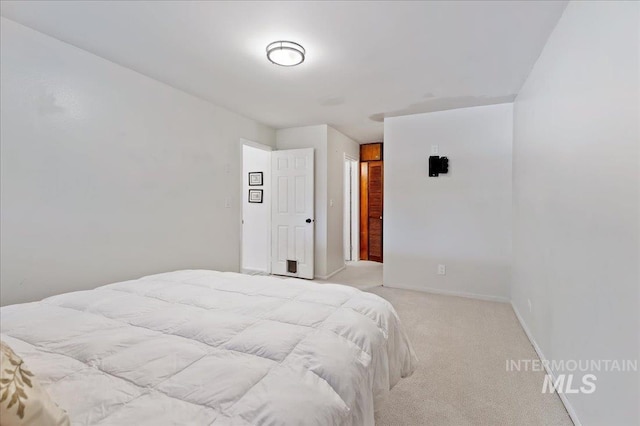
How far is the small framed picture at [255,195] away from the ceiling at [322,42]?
6.25ft

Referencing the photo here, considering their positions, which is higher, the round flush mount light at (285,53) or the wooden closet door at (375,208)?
the round flush mount light at (285,53)

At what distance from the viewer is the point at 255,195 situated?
5.15 metres

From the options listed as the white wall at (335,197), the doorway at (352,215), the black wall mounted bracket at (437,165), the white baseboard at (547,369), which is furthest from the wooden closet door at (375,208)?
the white baseboard at (547,369)

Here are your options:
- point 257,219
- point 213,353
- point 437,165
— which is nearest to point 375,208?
point 437,165

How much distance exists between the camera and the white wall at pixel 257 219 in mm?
4945

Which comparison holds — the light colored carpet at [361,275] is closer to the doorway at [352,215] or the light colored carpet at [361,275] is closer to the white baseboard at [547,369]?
the doorway at [352,215]

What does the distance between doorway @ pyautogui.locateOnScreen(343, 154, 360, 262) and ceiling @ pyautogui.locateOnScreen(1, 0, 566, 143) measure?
2.71 metres

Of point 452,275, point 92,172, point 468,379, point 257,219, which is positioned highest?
point 92,172

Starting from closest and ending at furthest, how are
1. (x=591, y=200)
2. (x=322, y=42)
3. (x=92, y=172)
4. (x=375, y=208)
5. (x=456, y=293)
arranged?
1. (x=591, y=200)
2. (x=322, y=42)
3. (x=92, y=172)
4. (x=456, y=293)
5. (x=375, y=208)

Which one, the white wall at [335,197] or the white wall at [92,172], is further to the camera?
the white wall at [335,197]

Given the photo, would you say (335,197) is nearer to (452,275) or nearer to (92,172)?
(452,275)

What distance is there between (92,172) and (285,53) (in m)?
1.87

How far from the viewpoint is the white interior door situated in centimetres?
457

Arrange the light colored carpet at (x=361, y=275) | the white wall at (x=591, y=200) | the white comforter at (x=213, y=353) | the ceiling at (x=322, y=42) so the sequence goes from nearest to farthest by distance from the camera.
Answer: the white comforter at (x=213, y=353) → the white wall at (x=591, y=200) → the ceiling at (x=322, y=42) → the light colored carpet at (x=361, y=275)
